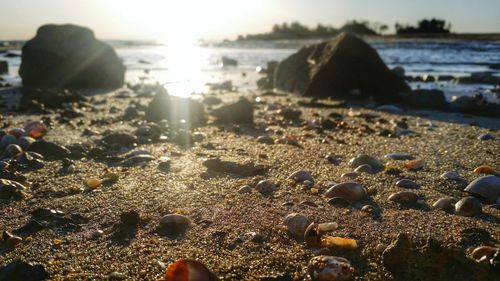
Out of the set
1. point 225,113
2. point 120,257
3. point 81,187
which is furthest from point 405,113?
point 120,257

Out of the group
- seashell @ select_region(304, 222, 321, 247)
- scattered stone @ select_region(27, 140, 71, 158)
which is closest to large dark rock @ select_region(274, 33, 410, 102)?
scattered stone @ select_region(27, 140, 71, 158)

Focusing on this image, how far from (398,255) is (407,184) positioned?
1.35m

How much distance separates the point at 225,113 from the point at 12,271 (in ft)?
15.0

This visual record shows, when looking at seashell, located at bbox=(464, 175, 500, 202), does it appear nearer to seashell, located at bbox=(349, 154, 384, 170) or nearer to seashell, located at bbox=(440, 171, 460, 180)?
seashell, located at bbox=(440, 171, 460, 180)

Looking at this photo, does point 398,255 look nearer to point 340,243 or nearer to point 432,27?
point 340,243

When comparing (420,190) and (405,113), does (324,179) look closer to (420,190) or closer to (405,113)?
(420,190)

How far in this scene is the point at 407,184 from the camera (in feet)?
10.7

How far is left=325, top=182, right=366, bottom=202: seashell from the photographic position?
2951 mm

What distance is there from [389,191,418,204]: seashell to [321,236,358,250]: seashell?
0.78 m

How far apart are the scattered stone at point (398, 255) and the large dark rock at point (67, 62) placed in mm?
10805

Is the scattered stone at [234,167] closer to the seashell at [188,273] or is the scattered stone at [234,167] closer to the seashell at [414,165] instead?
the seashell at [414,165]

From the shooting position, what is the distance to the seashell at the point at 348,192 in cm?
295

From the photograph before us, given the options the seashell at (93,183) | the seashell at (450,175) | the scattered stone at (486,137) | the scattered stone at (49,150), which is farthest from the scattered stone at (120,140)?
the scattered stone at (486,137)

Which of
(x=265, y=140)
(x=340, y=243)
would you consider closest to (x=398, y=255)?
(x=340, y=243)
